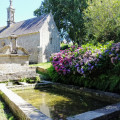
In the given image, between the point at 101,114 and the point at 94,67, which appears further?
the point at 94,67

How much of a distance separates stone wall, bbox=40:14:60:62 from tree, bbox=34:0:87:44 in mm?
2680

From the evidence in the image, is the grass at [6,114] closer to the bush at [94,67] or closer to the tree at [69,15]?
the bush at [94,67]

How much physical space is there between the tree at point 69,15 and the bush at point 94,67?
17.0 m

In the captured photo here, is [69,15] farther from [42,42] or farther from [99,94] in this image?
[99,94]

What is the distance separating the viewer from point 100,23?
1655 centimetres

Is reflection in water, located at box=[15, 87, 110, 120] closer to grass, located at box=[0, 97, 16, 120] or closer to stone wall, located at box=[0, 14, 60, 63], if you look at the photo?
grass, located at box=[0, 97, 16, 120]

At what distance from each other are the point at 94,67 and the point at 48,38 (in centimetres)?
1913

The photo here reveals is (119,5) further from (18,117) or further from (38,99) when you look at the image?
(18,117)

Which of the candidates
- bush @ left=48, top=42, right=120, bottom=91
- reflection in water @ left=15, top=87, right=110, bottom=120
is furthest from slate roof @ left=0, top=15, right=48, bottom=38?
reflection in water @ left=15, top=87, right=110, bottom=120

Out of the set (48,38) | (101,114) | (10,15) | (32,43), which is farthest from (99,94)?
(10,15)

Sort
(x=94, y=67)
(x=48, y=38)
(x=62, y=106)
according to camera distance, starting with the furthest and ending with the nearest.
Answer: (x=48, y=38), (x=94, y=67), (x=62, y=106)

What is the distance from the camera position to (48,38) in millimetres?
24484

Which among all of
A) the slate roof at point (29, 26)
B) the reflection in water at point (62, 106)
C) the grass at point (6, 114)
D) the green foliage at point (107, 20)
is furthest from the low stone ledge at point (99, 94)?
the slate roof at point (29, 26)

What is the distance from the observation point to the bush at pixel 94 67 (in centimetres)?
546
